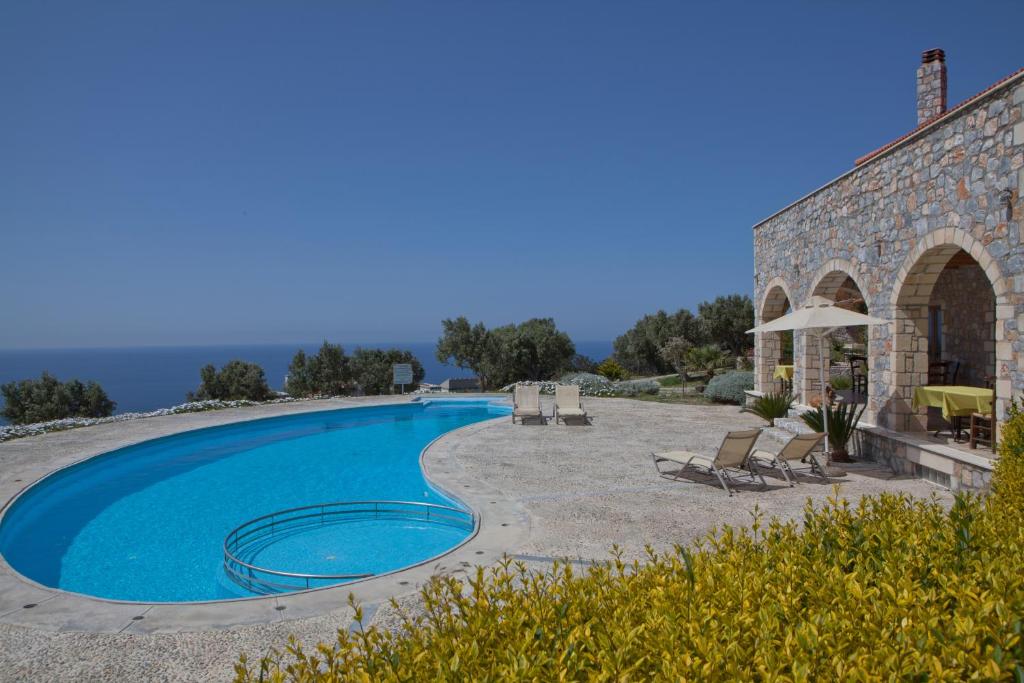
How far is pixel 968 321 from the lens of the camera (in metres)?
11.5

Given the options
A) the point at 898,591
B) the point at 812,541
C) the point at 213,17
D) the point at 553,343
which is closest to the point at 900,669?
the point at 898,591

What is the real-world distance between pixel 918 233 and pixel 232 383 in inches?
1267

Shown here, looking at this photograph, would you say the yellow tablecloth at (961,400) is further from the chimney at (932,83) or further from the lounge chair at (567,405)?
the lounge chair at (567,405)

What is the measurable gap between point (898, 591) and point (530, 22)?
17602 mm

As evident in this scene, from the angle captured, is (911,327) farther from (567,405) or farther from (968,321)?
(567,405)

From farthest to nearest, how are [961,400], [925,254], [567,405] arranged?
[567,405], [925,254], [961,400]

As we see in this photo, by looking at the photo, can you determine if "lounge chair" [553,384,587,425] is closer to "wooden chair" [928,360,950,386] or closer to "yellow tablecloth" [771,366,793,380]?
"yellow tablecloth" [771,366,793,380]

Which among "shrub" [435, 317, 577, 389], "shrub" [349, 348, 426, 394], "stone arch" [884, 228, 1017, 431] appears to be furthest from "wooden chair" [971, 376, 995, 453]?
"shrub" [349, 348, 426, 394]


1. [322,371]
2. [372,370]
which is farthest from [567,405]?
[322,371]

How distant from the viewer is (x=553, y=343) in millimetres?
30781

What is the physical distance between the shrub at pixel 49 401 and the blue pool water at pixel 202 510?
2006cm

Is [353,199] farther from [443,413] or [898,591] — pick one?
[898,591]

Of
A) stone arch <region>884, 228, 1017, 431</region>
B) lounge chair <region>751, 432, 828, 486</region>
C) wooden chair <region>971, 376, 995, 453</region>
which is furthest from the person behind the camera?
stone arch <region>884, 228, 1017, 431</region>

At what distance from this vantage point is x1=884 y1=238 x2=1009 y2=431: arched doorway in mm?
8406
